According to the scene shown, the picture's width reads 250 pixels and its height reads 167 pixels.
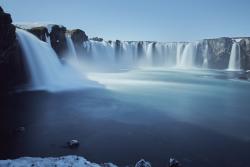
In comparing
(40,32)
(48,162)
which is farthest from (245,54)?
(48,162)

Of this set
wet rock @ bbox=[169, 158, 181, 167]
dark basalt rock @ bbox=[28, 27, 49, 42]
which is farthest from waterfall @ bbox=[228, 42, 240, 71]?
wet rock @ bbox=[169, 158, 181, 167]

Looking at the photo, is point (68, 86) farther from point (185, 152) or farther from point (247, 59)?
point (247, 59)

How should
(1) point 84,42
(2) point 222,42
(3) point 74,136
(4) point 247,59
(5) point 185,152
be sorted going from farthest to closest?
(2) point 222,42 → (4) point 247,59 → (1) point 84,42 → (3) point 74,136 → (5) point 185,152

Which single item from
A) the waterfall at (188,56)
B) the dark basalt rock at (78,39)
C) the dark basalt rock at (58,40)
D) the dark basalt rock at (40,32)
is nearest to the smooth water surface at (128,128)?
the dark basalt rock at (40,32)

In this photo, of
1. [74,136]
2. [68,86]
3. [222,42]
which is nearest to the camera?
[74,136]

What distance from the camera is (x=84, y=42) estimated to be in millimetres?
51781

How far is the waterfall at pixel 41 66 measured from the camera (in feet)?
82.4

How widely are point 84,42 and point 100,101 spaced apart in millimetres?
32155

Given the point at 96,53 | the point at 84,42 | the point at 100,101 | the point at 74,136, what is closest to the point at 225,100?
the point at 100,101

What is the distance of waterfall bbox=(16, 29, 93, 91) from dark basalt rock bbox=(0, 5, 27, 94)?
75cm

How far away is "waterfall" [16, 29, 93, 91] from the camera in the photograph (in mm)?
25125

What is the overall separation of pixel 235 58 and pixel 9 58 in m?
59.2

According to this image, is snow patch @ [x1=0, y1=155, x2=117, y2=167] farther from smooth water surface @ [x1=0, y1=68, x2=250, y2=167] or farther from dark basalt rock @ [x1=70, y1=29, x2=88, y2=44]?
dark basalt rock @ [x1=70, y1=29, x2=88, y2=44]

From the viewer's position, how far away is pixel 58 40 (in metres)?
38.2
